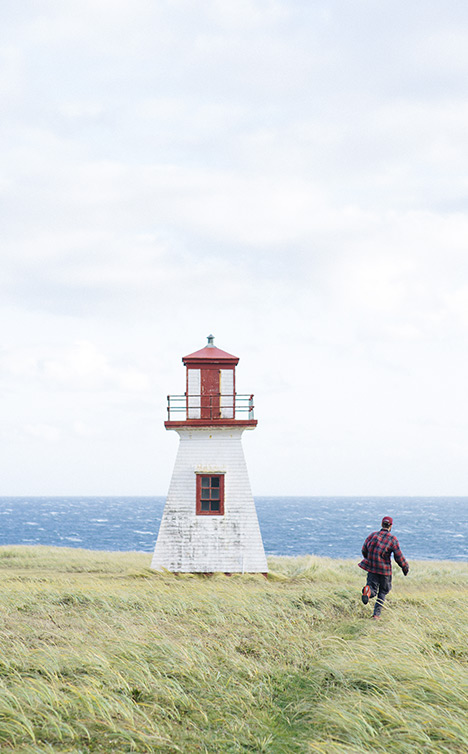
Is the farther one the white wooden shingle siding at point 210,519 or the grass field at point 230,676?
the white wooden shingle siding at point 210,519

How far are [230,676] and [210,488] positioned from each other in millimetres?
A: 12356

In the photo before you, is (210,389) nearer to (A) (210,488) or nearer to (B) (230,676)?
(A) (210,488)

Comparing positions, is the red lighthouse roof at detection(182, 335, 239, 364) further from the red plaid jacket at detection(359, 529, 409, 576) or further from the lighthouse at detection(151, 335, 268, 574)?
the red plaid jacket at detection(359, 529, 409, 576)

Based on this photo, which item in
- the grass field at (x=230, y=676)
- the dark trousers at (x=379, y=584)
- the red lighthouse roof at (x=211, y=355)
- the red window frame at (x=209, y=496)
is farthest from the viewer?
the red lighthouse roof at (x=211, y=355)

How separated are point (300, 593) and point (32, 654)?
25.4 feet

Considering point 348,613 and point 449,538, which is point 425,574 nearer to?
point 348,613

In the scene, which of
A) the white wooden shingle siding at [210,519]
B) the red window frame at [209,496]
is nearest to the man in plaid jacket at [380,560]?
the white wooden shingle siding at [210,519]

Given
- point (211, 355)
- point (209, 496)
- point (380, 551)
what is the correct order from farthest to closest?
point (211, 355), point (209, 496), point (380, 551)

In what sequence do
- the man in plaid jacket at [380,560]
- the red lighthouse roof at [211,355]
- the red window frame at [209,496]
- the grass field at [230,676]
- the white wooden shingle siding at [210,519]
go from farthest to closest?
the red lighthouse roof at [211,355] → the red window frame at [209,496] → the white wooden shingle siding at [210,519] → the man in plaid jacket at [380,560] → the grass field at [230,676]

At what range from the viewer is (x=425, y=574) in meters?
25.7

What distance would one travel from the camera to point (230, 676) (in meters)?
7.84

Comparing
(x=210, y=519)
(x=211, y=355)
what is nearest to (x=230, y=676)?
(x=210, y=519)

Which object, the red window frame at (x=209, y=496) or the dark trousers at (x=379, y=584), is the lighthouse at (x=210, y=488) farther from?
the dark trousers at (x=379, y=584)

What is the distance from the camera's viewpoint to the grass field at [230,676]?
6.03 meters
